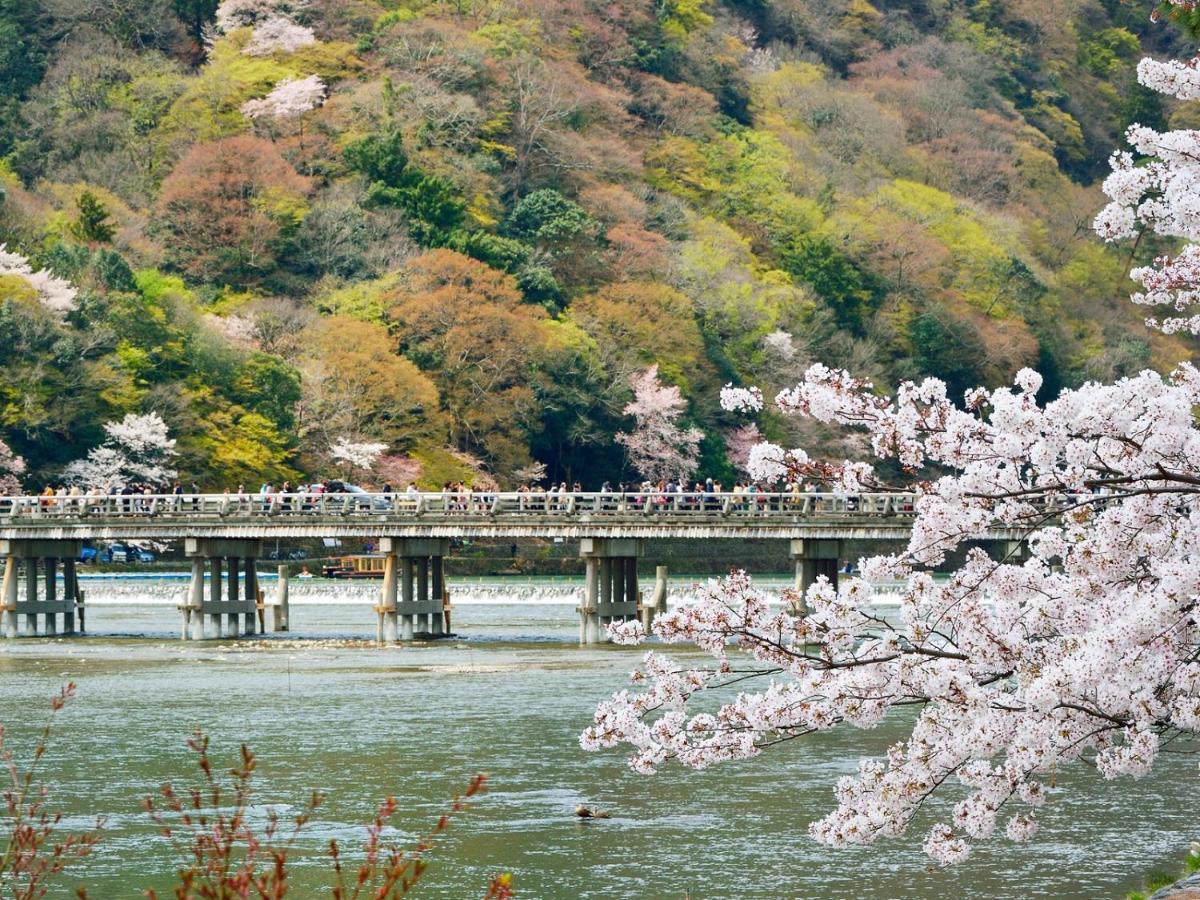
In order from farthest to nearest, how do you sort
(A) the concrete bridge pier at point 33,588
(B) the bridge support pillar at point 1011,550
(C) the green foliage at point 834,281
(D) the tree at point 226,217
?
(C) the green foliage at point 834,281
(D) the tree at point 226,217
(A) the concrete bridge pier at point 33,588
(B) the bridge support pillar at point 1011,550

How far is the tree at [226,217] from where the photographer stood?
93375 mm

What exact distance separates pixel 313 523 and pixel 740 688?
630 inches

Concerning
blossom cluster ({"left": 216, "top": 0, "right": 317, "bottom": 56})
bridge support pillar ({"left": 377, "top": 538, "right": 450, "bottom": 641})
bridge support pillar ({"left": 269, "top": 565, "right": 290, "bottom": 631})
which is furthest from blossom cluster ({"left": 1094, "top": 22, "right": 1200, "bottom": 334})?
blossom cluster ({"left": 216, "top": 0, "right": 317, "bottom": 56})

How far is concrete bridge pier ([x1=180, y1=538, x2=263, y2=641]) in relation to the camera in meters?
55.0

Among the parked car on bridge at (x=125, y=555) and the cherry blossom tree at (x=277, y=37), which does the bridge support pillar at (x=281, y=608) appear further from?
the cherry blossom tree at (x=277, y=37)

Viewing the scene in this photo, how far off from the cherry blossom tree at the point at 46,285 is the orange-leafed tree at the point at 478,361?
13911mm

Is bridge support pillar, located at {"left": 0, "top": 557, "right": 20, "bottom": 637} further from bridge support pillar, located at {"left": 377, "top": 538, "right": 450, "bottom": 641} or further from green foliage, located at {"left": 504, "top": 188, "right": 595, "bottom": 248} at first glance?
green foliage, located at {"left": 504, "top": 188, "right": 595, "bottom": 248}

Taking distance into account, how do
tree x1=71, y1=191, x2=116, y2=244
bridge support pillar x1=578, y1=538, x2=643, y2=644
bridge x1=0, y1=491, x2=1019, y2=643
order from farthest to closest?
1. tree x1=71, y1=191, x2=116, y2=244
2. bridge support pillar x1=578, y1=538, x2=643, y2=644
3. bridge x1=0, y1=491, x2=1019, y2=643

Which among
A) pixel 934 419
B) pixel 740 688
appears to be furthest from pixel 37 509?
pixel 934 419

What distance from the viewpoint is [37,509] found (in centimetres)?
5738

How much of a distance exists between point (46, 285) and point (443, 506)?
27720 mm

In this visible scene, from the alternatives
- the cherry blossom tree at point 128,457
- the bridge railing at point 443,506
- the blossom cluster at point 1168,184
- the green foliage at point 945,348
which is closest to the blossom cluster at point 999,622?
the blossom cluster at point 1168,184

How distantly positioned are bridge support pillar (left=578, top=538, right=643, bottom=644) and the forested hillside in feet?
95.0

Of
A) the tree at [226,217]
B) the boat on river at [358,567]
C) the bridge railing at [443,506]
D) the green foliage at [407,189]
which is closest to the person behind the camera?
the bridge railing at [443,506]
